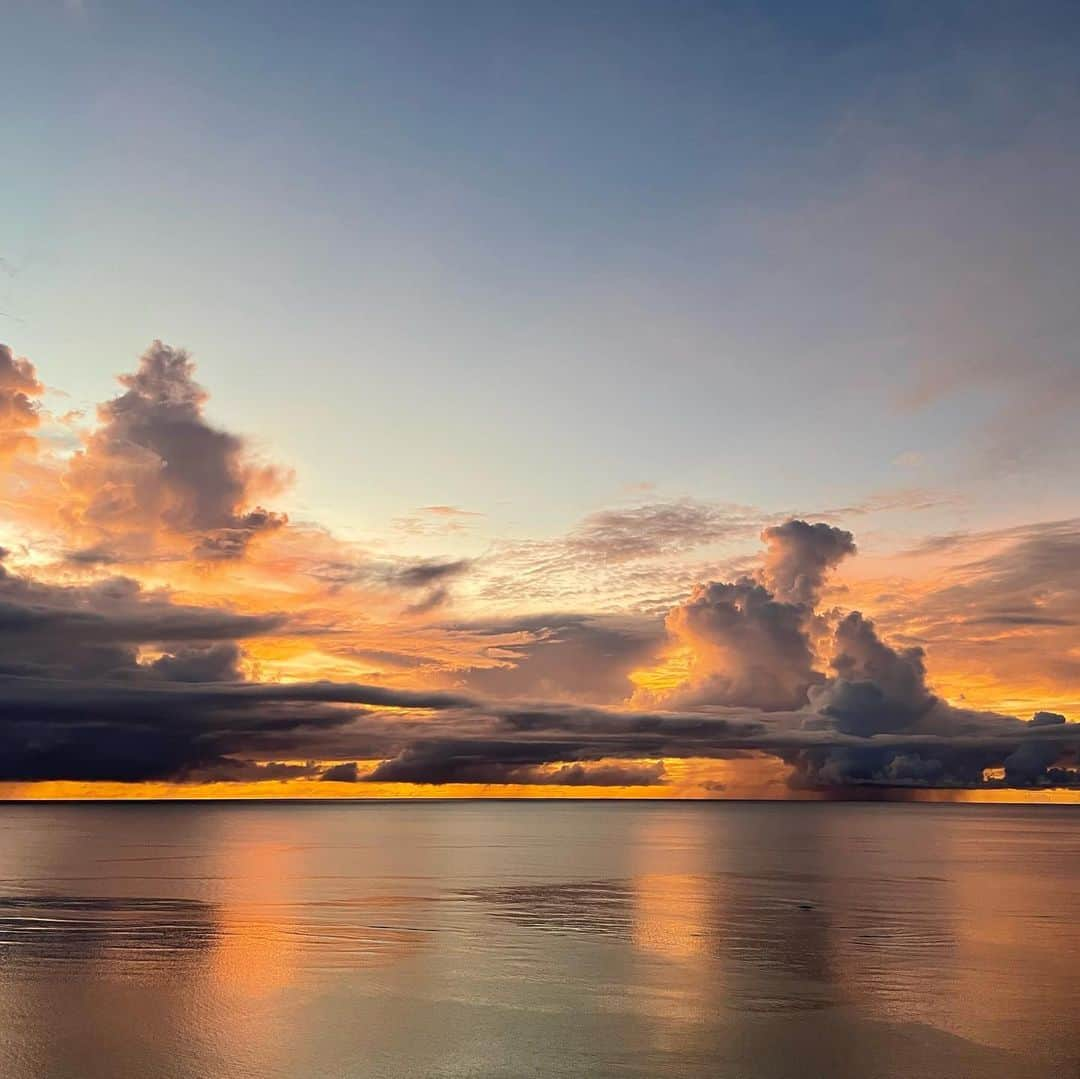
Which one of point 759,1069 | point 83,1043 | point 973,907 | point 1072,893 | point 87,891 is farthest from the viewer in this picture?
point 1072,893

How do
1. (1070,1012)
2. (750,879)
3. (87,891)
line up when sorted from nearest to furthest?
(1070,1012)
(87,891)
(750,879)

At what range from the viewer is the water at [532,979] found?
2950 centimetres

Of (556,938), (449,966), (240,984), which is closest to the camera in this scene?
(240,984)

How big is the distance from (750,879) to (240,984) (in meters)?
63.4

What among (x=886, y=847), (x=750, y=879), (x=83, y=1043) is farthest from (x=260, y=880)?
(x=886, y=847)

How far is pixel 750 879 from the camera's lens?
9306 centimetres

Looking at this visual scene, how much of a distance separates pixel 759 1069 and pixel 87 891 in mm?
62357

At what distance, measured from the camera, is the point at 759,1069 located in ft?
93.5

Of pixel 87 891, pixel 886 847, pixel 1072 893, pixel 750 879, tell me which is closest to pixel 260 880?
pixel 87 891

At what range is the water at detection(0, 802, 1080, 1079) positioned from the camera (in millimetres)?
29500

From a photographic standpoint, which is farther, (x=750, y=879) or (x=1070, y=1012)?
(x=750, y=879)

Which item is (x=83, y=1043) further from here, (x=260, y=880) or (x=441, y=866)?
(x=441, y=866)

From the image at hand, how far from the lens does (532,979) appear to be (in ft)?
132

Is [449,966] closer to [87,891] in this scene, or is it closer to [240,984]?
[240,984]
